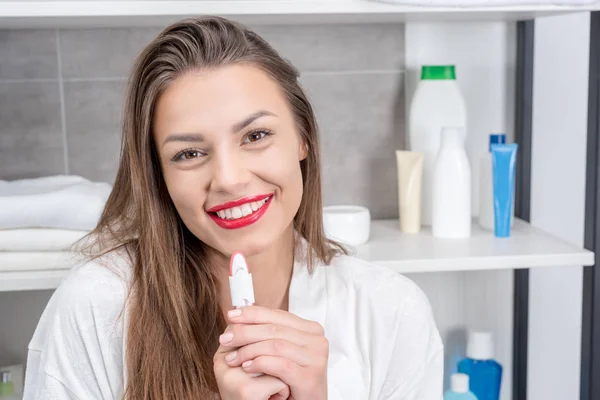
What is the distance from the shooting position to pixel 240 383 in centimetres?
78

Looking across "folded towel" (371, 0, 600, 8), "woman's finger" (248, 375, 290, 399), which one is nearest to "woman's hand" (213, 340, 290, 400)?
"woman's finger" (248, 375, 290, 399)

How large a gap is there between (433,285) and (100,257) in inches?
31.7

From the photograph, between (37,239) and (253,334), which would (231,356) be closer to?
(253,334)

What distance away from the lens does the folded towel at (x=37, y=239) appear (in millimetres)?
1208

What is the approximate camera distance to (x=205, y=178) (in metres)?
0.92

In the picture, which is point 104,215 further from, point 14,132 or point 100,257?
point 14,132

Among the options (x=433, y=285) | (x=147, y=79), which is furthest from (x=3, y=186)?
(x=433, y=285)

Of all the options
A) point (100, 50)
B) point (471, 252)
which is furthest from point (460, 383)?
point (100, 50)

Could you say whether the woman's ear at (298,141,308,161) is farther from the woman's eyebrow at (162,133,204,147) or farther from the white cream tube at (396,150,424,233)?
the white cream tube at (396,150,424,233)

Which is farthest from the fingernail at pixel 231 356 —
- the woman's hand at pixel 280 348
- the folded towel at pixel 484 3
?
the folded towel at pixel 484 3

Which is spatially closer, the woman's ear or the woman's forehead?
the woman's forehead

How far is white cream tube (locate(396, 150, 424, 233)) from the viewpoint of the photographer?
1.41 m

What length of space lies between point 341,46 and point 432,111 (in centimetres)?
22

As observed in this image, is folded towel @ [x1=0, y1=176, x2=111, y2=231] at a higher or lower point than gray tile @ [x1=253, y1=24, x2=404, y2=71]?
lower
